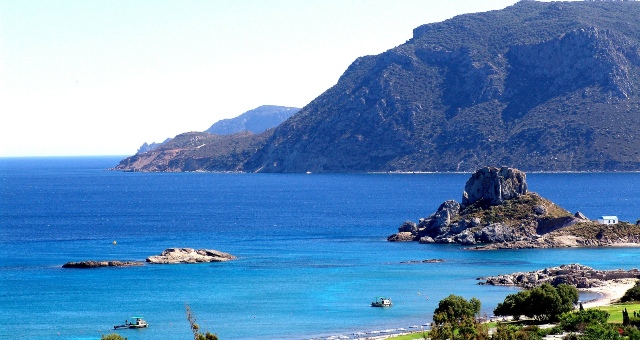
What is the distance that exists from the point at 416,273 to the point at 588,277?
1808 centimetres

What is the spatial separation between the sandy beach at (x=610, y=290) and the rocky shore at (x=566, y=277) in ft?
2.99

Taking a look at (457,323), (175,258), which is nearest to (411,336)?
(457,323)

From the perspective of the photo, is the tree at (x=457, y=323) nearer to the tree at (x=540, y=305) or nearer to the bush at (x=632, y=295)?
the tree at (x=540, y=305)

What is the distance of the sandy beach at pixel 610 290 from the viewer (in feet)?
294

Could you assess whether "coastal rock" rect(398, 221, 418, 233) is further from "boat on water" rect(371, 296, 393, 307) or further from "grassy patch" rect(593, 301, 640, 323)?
"grassy patch" rect(593, 301, 640, 323)

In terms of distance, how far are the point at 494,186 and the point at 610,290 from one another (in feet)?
165

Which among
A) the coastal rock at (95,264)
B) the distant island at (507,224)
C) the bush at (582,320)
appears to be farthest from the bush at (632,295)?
the coastal rock at (95,264)

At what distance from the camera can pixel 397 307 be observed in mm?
92000

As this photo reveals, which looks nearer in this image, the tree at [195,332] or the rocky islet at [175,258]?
the tree at [195,332]

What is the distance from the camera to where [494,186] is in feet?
481

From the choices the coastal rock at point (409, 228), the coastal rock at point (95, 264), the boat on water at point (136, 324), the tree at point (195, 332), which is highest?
the tree at point (195, 332)

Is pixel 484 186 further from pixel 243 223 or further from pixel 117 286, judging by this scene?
pixel 117 286

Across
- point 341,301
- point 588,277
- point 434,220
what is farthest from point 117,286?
point 434,220

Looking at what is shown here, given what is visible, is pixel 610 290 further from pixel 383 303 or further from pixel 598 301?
pixel 383 303
